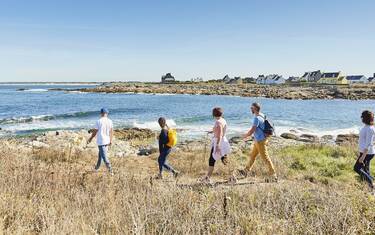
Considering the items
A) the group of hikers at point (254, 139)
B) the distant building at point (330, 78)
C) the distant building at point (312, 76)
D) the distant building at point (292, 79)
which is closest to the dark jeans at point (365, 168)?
the group of hikers at point (254, 139)

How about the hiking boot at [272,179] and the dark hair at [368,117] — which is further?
the hiking boot at [272,179]

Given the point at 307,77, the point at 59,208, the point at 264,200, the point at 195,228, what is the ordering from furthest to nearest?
the point at 307,77 < the point at 264,200 < the point at 59,208 < the point at 195,228

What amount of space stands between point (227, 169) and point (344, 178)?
331cm

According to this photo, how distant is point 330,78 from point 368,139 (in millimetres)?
144077

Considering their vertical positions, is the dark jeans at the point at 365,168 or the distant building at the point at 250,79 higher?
the dark jeans at the point at 365,168

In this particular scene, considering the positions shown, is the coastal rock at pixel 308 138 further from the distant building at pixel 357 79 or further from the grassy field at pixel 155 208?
the distant building at pixel 357 79

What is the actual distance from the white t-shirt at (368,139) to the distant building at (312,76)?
14771 cm

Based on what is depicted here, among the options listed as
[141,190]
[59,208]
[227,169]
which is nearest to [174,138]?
[227,169]

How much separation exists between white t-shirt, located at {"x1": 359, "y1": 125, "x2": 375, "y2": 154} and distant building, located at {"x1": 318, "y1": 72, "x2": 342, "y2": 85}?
139867mm

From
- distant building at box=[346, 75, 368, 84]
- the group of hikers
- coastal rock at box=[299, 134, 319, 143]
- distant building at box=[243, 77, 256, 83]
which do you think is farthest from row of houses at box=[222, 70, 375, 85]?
the group of hikers

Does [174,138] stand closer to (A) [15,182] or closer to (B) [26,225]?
(A) [15,182]

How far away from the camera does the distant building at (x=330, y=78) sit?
140m

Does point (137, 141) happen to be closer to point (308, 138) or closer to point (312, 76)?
point (308, 138)

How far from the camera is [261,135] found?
959 cm
